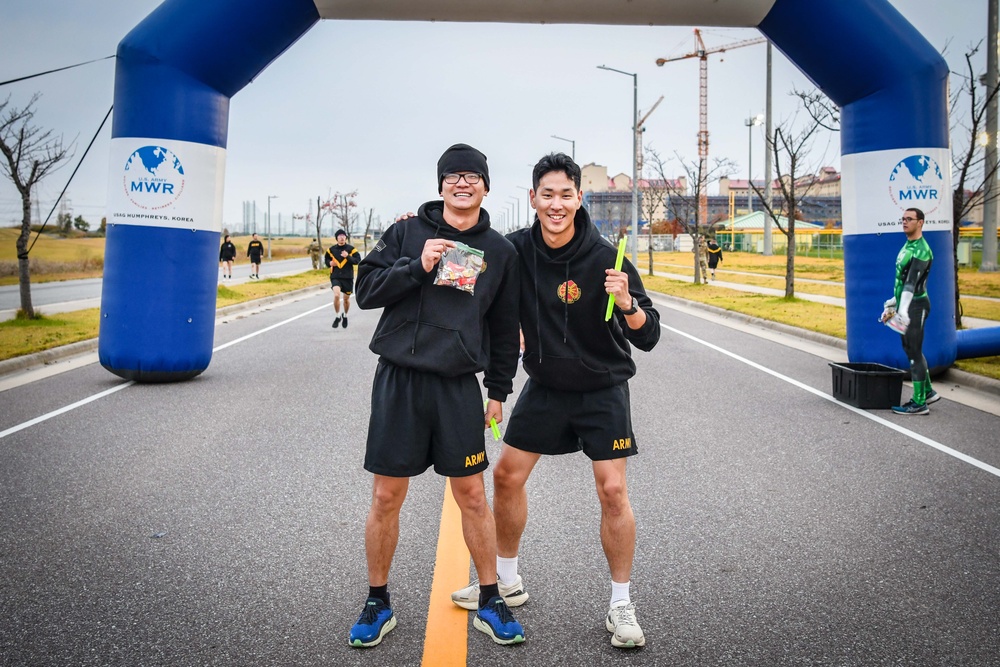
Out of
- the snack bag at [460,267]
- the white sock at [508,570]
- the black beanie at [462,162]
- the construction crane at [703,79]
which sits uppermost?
the construction crane at [703,79]

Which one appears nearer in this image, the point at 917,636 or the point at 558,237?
the point at 917,636

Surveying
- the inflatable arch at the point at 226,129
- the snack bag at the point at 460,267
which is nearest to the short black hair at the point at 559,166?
the snack bag at the point at 460,267

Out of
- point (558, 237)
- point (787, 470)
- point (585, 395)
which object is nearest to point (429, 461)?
point (585, 395)

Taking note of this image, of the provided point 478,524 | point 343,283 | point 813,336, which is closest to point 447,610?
point 478,524

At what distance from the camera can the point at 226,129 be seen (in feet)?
34.4

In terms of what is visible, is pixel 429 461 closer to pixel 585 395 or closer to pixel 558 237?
pixel 585 395

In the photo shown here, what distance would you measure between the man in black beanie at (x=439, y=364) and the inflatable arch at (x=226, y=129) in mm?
6771

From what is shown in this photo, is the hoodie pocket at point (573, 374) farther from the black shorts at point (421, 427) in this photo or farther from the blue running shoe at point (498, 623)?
the blue running shoe at point (498, 623)

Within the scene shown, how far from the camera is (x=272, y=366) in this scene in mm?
11773

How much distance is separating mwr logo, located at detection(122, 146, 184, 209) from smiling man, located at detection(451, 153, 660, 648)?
711 centimetres

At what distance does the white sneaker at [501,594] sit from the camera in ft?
12.6

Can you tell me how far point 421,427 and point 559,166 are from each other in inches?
49.8

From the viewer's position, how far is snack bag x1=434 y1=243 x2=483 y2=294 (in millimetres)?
3475

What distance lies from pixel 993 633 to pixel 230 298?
74.4 feet
